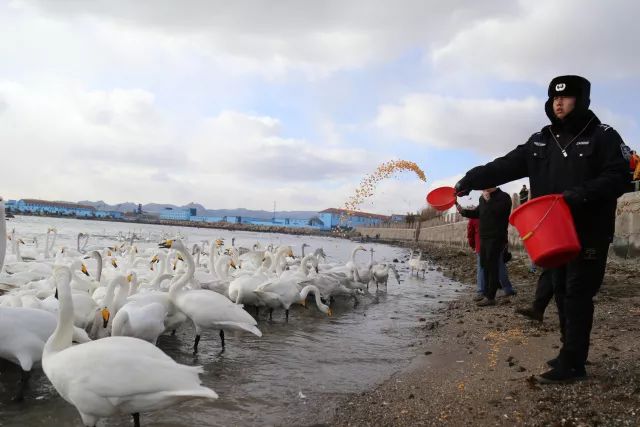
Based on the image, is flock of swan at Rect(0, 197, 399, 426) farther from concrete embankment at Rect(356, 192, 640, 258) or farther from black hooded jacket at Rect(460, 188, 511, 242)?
concrete embankment at Rect(356, 192, 640, 258)

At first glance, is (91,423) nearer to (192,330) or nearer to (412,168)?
(192,330)

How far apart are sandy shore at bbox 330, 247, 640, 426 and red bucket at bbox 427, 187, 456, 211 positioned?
1845 mm

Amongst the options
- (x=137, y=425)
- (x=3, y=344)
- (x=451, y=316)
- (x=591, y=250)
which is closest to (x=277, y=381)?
(x=137, y=425)

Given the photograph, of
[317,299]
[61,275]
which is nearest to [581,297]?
[61,275]

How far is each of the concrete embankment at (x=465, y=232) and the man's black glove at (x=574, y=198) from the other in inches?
421

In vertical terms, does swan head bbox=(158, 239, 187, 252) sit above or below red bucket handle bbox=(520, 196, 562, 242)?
below

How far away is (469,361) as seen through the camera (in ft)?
19.9

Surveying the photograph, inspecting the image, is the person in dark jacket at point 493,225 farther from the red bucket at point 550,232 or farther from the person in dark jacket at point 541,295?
the red bucket at point 550,232

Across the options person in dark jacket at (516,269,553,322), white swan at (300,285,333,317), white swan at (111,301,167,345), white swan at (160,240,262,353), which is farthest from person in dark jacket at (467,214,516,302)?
white swan at (111,301,167,345)

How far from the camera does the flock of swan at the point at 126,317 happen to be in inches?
155

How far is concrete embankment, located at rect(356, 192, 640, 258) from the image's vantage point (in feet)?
44.2

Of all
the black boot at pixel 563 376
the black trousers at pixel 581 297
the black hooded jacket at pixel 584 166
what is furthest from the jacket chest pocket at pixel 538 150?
the black boot at pixel 563 376

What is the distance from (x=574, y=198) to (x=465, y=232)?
104ft

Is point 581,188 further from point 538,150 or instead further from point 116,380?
point 116,380
